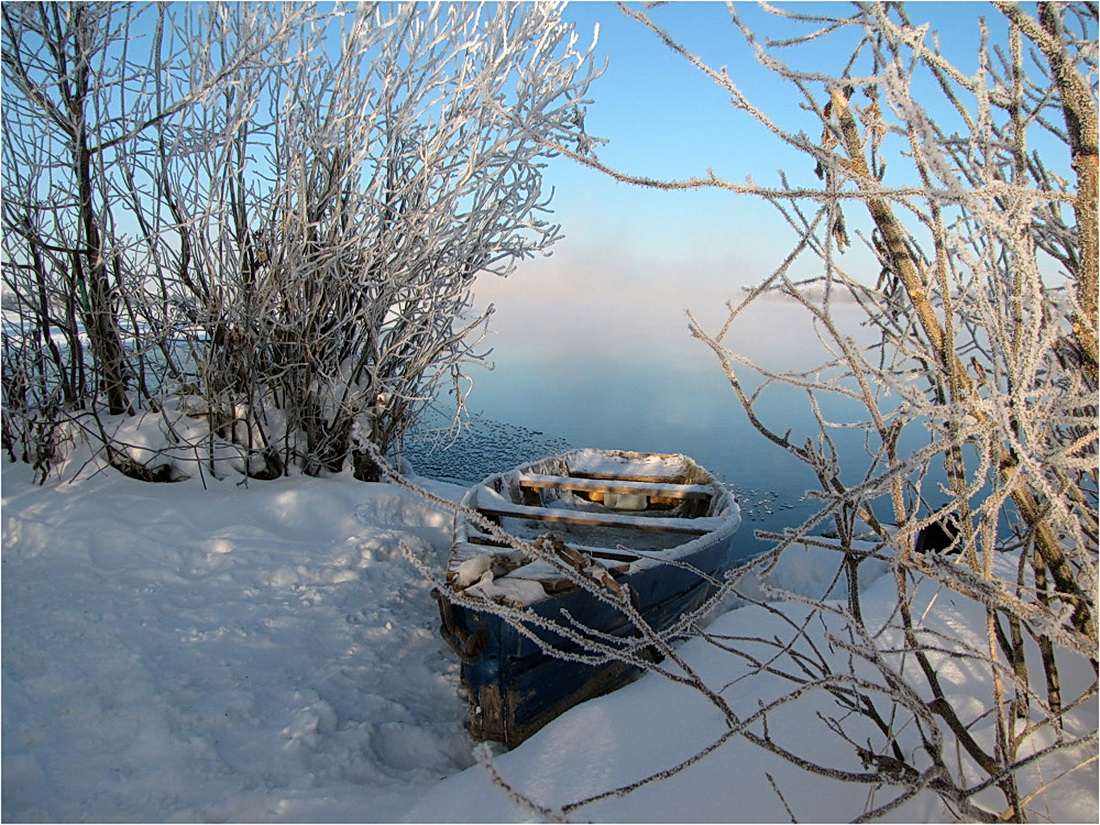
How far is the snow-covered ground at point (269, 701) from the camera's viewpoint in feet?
7.69

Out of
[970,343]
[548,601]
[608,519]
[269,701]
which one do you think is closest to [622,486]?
[608,519]

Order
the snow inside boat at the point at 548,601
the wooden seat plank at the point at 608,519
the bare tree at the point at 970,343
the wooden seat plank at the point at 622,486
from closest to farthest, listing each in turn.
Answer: the bare tree at the point at 970,343 < the snow inside boat at the point at 548,601 < the wooden seat plank at the point at 608,519 < the wooden seat plank at the point at 622,486

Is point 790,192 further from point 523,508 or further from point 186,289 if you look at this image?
point 186,289

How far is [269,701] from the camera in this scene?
3.08 meters

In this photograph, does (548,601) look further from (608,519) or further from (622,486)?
(622,486)

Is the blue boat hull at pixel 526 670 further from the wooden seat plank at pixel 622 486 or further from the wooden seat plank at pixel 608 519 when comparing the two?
the wooden seat plank at pixel 622 486

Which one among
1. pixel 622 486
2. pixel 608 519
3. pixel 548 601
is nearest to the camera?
pixel 548 601

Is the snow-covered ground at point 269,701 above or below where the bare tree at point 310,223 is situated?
below

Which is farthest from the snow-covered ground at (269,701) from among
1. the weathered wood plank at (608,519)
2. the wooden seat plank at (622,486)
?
the wooden seat plank at (622,486)

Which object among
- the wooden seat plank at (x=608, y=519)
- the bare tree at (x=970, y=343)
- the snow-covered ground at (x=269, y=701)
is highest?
the bare tree at (x=970, y=343)

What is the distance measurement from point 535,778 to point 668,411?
10.6 meters

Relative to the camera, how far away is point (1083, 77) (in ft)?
4.33

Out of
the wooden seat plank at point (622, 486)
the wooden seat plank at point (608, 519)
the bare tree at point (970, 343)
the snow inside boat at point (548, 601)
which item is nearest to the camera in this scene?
the bare tree at point (970, 343)

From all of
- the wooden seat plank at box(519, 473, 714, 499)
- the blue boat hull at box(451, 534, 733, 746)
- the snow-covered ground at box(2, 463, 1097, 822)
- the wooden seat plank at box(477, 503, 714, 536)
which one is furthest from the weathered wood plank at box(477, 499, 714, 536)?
the wooden seat plank at box(519, 473, 714, 499)
